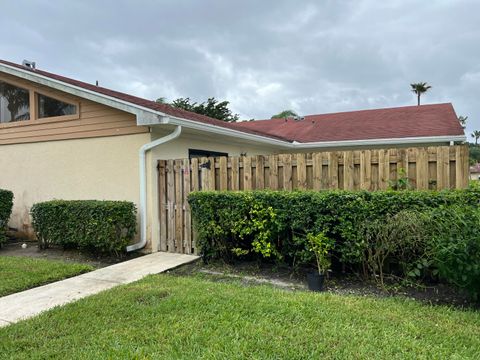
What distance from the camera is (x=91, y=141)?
7.73 meters

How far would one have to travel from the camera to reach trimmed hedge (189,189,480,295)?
403 centimetres

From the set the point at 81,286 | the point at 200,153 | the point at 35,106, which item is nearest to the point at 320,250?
the point at 81,286

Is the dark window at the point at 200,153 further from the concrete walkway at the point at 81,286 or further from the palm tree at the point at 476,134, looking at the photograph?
the palm tree at the point at 476,134

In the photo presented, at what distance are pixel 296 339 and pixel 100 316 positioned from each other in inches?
82.4

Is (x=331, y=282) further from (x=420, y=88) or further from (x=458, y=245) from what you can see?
(x=420, y=88)

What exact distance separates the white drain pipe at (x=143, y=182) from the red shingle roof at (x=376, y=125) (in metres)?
5.09

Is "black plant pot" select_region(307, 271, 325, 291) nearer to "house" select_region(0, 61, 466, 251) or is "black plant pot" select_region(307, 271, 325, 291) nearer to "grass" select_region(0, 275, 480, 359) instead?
"grass" select_region(0, 275, 480, 359)

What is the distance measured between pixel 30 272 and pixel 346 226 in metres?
4.97

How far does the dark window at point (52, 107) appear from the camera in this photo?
7.98 m

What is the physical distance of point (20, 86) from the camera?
8.72 meters

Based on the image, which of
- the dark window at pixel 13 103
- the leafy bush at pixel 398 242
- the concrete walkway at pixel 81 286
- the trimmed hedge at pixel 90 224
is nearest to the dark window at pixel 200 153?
the trimmed hedge at pixel 90 224

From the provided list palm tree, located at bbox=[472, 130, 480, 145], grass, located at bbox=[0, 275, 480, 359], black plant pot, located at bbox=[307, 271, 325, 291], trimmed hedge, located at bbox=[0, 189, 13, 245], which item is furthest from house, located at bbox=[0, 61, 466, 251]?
palm tree, located at bbox=[472, 130, 480, 145]

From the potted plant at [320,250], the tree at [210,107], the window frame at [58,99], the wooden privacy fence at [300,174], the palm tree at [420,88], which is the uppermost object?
the palm tree at [420,88]

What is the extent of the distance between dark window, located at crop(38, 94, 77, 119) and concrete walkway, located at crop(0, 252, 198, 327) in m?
4.01
